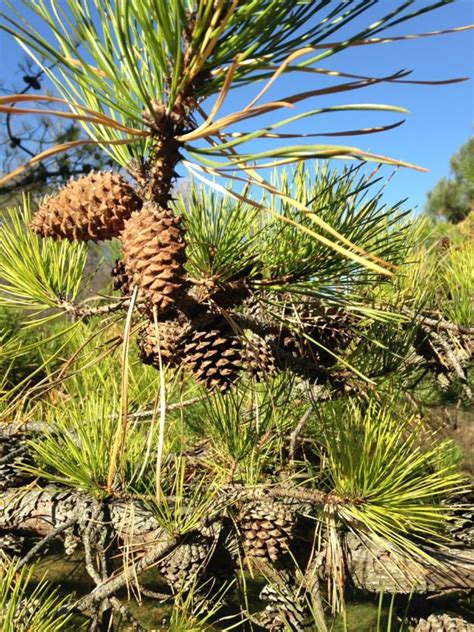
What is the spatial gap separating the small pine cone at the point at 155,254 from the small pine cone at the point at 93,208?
2 cm

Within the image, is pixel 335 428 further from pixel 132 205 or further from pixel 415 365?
pixel 132 205

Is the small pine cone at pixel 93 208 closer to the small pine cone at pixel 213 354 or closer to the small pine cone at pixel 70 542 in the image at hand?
the small pine cone at pixel 213 354

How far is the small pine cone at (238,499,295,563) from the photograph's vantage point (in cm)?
46

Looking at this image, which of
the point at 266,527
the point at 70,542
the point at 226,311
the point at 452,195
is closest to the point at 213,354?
the point at 226,311

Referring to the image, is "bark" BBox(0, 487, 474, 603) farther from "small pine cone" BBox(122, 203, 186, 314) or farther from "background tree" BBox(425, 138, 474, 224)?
"background tree" BBox(425, 138, 474, 224)

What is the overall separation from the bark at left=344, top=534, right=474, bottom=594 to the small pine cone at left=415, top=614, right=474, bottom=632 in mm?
88

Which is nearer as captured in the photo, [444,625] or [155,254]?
[155,254]

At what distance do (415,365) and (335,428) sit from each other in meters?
0.10

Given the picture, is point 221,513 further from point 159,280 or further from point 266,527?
point 159,280

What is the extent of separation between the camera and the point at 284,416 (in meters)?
0.54

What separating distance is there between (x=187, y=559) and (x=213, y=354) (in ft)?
0.87

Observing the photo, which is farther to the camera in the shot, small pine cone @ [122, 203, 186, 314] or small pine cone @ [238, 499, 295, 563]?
small pine cone @ [238, 499, 295, 563]

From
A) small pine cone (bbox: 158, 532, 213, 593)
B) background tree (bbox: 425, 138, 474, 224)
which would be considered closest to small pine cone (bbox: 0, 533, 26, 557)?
small pine cone (bbox: 158, 532, 213, 593)

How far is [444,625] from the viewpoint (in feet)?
1.68
